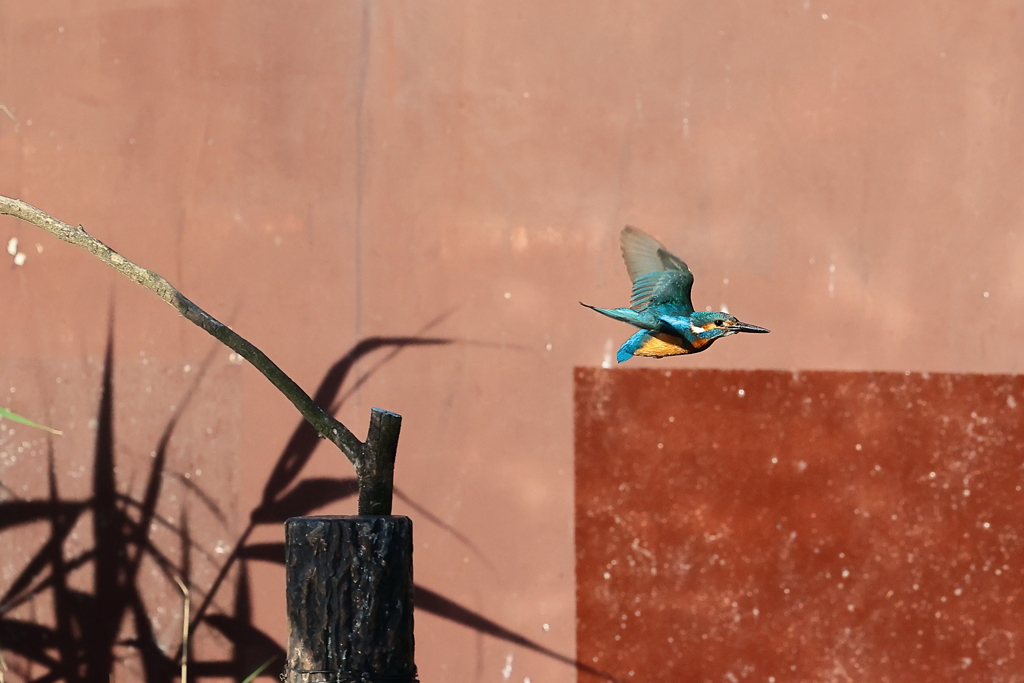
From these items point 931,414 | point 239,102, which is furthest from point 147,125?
point 931,414

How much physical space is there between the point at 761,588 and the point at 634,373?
502 mm

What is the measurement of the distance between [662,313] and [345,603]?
1.63 ft

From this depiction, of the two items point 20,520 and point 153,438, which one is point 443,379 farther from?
point 20,520

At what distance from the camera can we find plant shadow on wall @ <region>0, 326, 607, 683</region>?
219cm

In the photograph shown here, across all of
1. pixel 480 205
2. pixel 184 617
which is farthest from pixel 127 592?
pixel 480 205

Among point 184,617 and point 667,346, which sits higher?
point 667,346

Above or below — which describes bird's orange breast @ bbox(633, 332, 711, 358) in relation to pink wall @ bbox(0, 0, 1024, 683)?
below

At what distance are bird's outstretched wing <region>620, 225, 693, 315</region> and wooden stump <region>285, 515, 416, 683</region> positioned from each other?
43 centimetres

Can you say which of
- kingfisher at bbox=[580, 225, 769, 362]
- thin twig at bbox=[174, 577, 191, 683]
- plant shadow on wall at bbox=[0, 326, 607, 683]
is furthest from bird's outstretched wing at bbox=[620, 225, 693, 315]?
thin twig at bbox=[174, 577, 191, 683]

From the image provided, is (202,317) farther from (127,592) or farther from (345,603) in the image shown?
(127,592)

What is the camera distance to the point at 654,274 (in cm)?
139

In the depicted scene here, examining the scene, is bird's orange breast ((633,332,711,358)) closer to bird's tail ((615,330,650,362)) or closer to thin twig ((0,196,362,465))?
bird's tail ((615,330,650,362))

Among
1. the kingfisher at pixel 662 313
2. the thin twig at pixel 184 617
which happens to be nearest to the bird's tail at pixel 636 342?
the kingfisher at pixel 662 313

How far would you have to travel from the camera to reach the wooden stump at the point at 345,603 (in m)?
1.25
